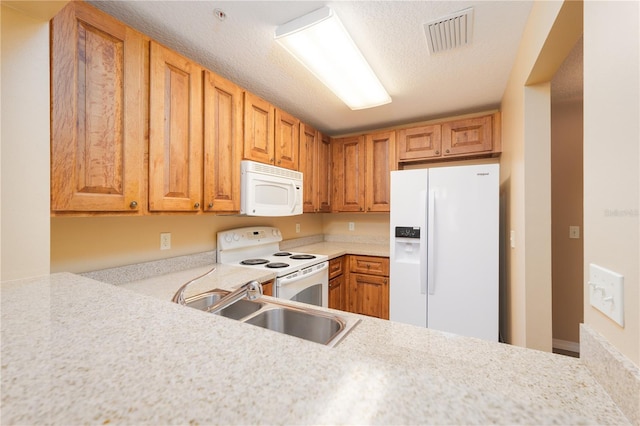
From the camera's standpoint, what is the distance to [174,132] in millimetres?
1580

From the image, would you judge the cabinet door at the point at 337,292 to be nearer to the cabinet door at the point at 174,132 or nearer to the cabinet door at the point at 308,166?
the cabinet door at the point at 308,166

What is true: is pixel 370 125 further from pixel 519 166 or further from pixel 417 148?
pixel 519 166

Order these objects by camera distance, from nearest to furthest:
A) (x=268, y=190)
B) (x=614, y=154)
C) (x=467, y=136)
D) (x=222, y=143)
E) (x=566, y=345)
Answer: (x=614, y=154) → (x=222, y=143) → (x=268, y=190) → (x=566, y=345) → (x=467, y=136)

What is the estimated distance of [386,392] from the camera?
38 centimetres

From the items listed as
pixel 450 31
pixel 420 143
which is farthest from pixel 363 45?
pixel 420 143

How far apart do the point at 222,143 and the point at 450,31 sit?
5.27 feet


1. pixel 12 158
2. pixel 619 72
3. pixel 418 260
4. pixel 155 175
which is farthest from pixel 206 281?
pixel 619 72

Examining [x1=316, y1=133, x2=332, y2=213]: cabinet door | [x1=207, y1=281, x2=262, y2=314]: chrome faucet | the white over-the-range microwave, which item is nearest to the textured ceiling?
[x1=316, y1=133, x2=332, y2=213]: cabinet door

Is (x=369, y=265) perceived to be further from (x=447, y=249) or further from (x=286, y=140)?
(x=286, y=140)

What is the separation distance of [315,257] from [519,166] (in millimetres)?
1721

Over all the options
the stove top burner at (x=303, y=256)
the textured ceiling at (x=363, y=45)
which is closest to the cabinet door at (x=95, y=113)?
the textured ceiling at (x=363, y=45)

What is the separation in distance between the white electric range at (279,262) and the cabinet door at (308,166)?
522mm

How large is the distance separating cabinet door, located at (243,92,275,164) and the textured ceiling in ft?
0.61

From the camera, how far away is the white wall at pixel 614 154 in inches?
20.3
